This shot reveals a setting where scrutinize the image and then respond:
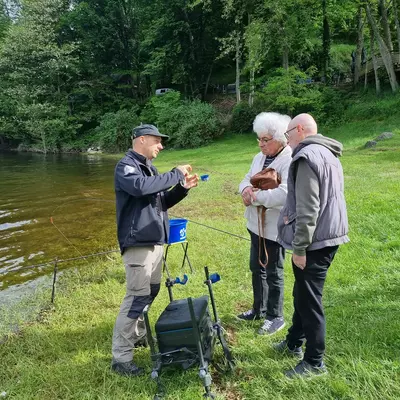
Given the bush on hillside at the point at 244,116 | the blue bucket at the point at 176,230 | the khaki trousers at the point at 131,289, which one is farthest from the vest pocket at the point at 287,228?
the bush on hillside at the point at 244,116

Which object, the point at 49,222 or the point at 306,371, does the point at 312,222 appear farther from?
the point at 49,222

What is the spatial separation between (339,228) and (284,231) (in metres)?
0.40

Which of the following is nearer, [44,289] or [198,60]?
[44,289]

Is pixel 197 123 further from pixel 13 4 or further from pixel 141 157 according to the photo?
pixel 13 4

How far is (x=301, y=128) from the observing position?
2670 millimetres

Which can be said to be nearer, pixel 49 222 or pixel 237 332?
pixel 237 332

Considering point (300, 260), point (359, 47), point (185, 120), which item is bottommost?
point (300, 260)

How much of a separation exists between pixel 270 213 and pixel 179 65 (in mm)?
30632

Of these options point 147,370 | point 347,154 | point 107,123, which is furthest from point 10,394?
point 107,123

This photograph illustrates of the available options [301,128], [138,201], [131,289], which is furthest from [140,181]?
[301,128]

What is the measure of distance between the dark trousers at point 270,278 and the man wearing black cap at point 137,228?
98cm

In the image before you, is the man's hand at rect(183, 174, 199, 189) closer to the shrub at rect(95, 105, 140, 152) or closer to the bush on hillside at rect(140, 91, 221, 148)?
the bush on hillside at rect(140, 91, 221, 148)

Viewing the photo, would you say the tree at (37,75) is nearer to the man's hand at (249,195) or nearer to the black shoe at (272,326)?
the man's hand at (249,195)

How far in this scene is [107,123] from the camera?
30.3 meters
